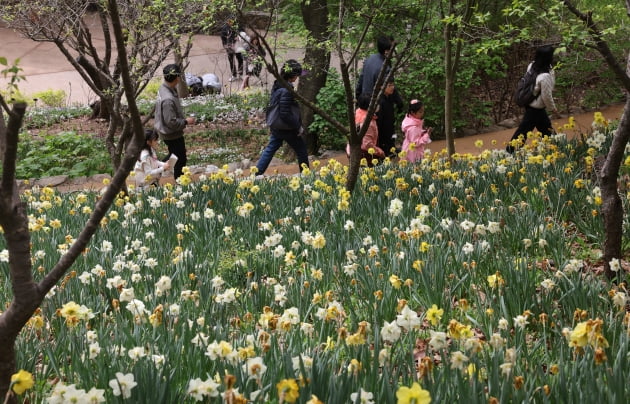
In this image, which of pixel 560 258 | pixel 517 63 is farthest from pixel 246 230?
pixel 517 63

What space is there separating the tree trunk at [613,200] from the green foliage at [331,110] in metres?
7.71

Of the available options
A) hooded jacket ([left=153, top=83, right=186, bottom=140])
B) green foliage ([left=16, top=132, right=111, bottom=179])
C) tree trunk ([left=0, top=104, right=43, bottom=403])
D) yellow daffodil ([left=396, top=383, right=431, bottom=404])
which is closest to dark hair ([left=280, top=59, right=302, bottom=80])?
hooded jacket ([left=153, top=83, right=186, bottom=140])

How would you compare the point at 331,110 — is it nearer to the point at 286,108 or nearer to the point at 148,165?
the point at 286,108

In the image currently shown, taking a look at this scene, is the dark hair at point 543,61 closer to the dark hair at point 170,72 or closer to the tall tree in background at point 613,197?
the tall tree in background at point 613,197

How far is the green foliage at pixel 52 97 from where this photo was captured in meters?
18.1

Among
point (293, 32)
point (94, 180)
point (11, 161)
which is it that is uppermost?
point (293, 32)

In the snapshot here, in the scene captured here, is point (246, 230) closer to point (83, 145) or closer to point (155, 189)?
point (155, 189)

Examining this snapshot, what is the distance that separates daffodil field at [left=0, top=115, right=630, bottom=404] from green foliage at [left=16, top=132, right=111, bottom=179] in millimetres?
5502

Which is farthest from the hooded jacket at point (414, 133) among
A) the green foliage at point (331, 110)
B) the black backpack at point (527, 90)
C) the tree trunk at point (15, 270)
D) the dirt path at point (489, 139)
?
the tree trunk at point (15, 270)

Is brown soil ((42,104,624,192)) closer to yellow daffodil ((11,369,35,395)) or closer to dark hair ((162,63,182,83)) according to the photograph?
dark hair ((162,63,182,83))

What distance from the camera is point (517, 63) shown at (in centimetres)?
1252

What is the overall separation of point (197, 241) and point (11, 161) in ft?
8.29

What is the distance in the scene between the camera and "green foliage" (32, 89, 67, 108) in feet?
59.3

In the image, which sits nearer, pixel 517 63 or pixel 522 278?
pixel 522 278
